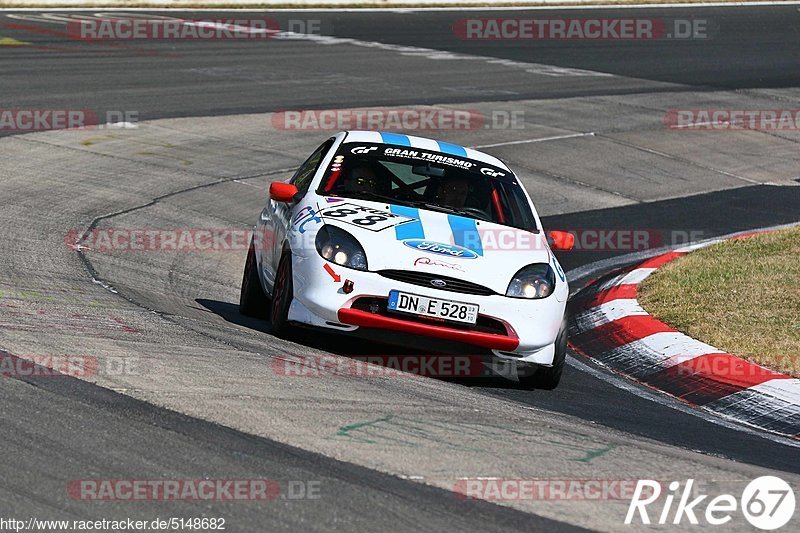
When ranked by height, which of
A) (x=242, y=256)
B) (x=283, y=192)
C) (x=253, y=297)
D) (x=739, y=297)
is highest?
(x=283, y=192)

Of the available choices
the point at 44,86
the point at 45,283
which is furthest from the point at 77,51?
the point at 45,283

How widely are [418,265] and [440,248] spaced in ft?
0.86

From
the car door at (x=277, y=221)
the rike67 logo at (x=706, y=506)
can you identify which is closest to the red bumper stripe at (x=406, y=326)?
the car door at (x=277, y=221)

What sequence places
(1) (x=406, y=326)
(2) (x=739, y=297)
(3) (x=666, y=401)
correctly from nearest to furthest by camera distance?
1. (1) (x=406, y=326)
2. (3) (x=666, y=401)
3. (2) (x=739, y=297)

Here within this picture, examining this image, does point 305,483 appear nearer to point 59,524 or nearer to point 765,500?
point 59,524

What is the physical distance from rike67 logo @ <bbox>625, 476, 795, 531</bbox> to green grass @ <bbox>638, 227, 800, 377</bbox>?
2622 millimetres

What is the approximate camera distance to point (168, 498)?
465 cm

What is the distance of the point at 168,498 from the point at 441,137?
12.5 m

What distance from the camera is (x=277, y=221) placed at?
28.3 feet

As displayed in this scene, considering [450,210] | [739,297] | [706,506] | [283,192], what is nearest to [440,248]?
[450,210]

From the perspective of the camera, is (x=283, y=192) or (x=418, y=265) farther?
(x=283, y=192)

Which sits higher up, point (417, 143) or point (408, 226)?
point (417, 143)

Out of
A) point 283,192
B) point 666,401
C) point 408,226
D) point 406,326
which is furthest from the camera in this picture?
point 283,192

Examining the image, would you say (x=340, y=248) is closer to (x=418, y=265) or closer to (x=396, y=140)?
(x=418, y=265)
